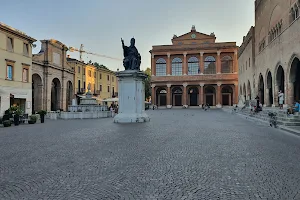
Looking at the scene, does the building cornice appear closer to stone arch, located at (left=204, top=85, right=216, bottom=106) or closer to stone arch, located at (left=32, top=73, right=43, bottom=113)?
stone arch, located at (left=32, top=73, right=43, bottom=113)

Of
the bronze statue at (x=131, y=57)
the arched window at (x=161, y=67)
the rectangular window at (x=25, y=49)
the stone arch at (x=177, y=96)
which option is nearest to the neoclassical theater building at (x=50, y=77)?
the rectangular window at (x=25, y=49)

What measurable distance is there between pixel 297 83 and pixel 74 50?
288 ft

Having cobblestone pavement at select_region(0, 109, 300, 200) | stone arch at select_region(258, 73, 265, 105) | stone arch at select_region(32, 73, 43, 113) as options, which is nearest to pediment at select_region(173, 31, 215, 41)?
stone arch at select_region(258, 73, 265, 105)

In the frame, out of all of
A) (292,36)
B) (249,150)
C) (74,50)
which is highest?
(74,50)

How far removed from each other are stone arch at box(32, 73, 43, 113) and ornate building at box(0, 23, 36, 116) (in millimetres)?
5636

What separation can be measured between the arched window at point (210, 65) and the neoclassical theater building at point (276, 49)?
19.8 metres

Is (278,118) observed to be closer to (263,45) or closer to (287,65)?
(287,65)

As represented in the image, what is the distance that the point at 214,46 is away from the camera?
54969 millimetres

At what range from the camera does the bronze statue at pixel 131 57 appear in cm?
1577

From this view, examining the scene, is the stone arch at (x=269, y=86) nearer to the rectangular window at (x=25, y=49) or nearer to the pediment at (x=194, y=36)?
the rectangular window at (x=25, y=49)

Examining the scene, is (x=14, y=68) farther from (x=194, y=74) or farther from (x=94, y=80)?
(x=194, y=74)

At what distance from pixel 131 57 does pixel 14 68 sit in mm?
16189

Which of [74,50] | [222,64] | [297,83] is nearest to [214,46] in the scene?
[222,64]

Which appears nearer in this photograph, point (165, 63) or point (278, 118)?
point (278, 118)
